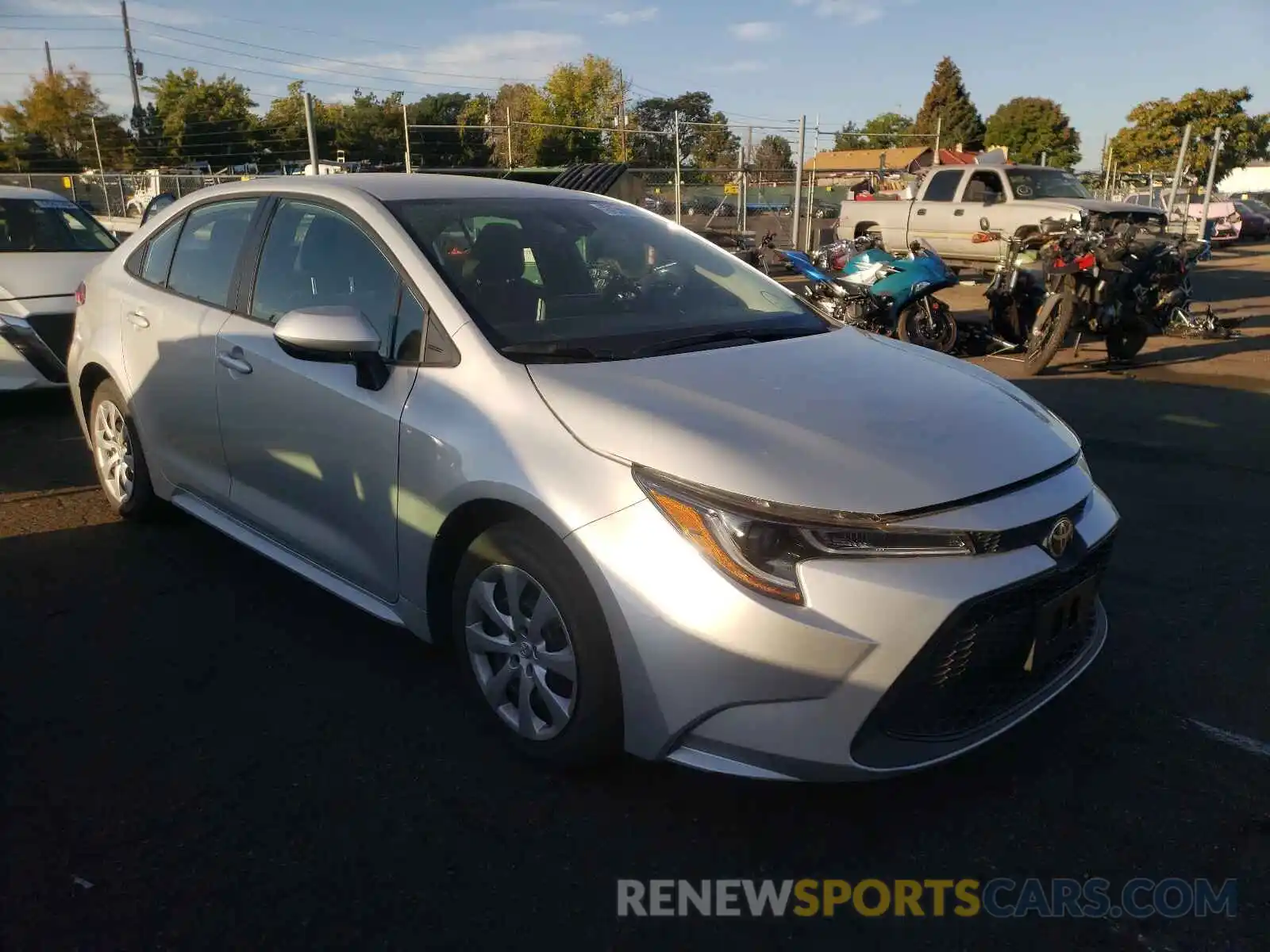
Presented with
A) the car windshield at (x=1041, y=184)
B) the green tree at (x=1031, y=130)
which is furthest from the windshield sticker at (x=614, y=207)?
the green tree at (x=1031, y=130)

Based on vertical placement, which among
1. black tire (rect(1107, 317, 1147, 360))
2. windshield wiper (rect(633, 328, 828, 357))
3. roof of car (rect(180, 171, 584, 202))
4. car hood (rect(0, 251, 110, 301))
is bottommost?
black tire (rect(1107, 317, 1147, 360))

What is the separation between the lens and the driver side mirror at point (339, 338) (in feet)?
9.63

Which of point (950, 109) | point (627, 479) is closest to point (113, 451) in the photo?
point (627, 479)

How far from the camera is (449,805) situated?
2.69 metres

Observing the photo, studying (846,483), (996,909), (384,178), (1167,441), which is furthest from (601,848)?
(1167,441)

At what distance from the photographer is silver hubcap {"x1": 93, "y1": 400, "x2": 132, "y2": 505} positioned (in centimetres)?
468

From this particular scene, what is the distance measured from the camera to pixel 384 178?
379 cm

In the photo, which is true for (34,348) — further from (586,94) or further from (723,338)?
(586,94)

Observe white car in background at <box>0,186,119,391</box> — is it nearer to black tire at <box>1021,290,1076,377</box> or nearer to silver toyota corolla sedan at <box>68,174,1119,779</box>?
silver toyota corolla sedan at <box>68,174,1119,779</box>

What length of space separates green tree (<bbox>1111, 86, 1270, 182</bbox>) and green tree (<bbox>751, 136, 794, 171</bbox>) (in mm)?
19515

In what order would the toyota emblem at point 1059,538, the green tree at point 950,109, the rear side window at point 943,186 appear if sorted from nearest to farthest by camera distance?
the toyota emblem at point 1059,538, the rear side window at point 943,186, the green tree at point 950,109

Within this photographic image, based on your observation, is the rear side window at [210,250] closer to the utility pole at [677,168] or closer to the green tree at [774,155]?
the utility pole at [677,168]

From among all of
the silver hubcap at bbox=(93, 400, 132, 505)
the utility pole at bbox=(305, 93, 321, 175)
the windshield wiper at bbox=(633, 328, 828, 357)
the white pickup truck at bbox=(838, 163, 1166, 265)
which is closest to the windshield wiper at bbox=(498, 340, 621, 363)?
the windshield wiper at bbox=(633, 328, 828, 357)

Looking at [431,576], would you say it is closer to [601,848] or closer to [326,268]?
[601,848]
